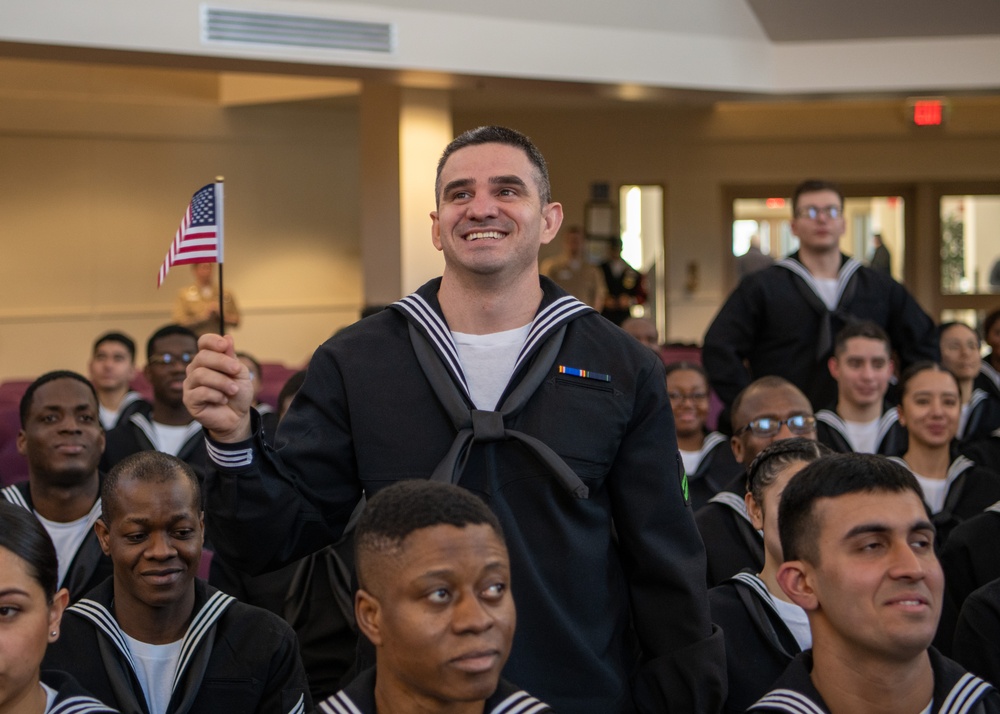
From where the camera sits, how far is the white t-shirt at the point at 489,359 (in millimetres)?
2062

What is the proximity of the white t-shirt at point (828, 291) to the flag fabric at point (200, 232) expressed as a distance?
10.7ft

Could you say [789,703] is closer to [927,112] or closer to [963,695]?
[963,695]

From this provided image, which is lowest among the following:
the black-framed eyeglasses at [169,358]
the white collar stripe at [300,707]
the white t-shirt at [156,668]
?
the white collar stripe at [300,707]

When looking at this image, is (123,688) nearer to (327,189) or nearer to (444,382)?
(444,382)

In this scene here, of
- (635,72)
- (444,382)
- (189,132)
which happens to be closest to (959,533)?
(444,382)

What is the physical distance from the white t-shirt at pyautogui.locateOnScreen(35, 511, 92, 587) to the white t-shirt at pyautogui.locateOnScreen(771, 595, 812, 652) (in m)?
1.93

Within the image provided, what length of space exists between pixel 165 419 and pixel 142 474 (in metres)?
2.27

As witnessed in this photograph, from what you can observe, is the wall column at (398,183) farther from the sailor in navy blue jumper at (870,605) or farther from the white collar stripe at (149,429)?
the sailor in navy blue jumper at (870,605)

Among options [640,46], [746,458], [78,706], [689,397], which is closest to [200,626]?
[78,706]

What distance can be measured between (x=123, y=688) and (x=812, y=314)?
3354mm

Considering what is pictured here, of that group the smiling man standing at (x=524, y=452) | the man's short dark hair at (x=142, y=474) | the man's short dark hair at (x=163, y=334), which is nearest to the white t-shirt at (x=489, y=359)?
the smiling man standing at (x=524, y=452)

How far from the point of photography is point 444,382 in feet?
6.63

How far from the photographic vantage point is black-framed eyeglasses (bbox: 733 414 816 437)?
152 inches

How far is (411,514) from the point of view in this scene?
5.87 ft
